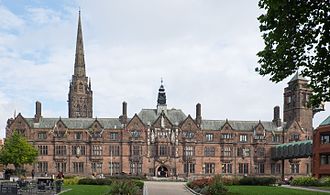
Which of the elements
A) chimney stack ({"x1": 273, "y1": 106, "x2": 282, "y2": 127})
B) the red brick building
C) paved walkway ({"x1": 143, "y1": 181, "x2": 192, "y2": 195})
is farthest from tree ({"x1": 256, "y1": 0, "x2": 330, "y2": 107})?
chimney stack ({"x1": 273, "y1": 106, "x2": 282, "y2": 127})

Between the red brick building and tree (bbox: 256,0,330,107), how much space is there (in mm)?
49160

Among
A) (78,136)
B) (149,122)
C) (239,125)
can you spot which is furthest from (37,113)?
(239,125)

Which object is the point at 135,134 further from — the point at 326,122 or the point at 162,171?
the point at 326,122

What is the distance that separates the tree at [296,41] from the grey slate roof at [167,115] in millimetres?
78142

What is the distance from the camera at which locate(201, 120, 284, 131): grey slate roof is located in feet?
341

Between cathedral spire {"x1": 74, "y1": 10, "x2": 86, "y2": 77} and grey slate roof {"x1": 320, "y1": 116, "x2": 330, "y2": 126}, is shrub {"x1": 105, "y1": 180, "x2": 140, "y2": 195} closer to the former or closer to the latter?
grey slate roof {"x1": 320, "y1": 116, "x2": 330, "y2": 126}

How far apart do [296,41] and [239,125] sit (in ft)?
277

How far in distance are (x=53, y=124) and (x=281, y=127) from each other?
4759 centimetres

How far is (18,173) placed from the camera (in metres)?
80.3

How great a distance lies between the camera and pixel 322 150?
70812 millimetres

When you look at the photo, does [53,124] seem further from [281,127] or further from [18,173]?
[281,127]

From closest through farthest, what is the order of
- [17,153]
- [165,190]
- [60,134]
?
[165,190] → [17,153] → [60,134]

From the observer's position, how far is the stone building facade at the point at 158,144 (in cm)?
9794

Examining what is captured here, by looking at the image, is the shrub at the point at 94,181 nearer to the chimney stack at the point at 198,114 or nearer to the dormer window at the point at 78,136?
the dormer window at the point at 78,136
